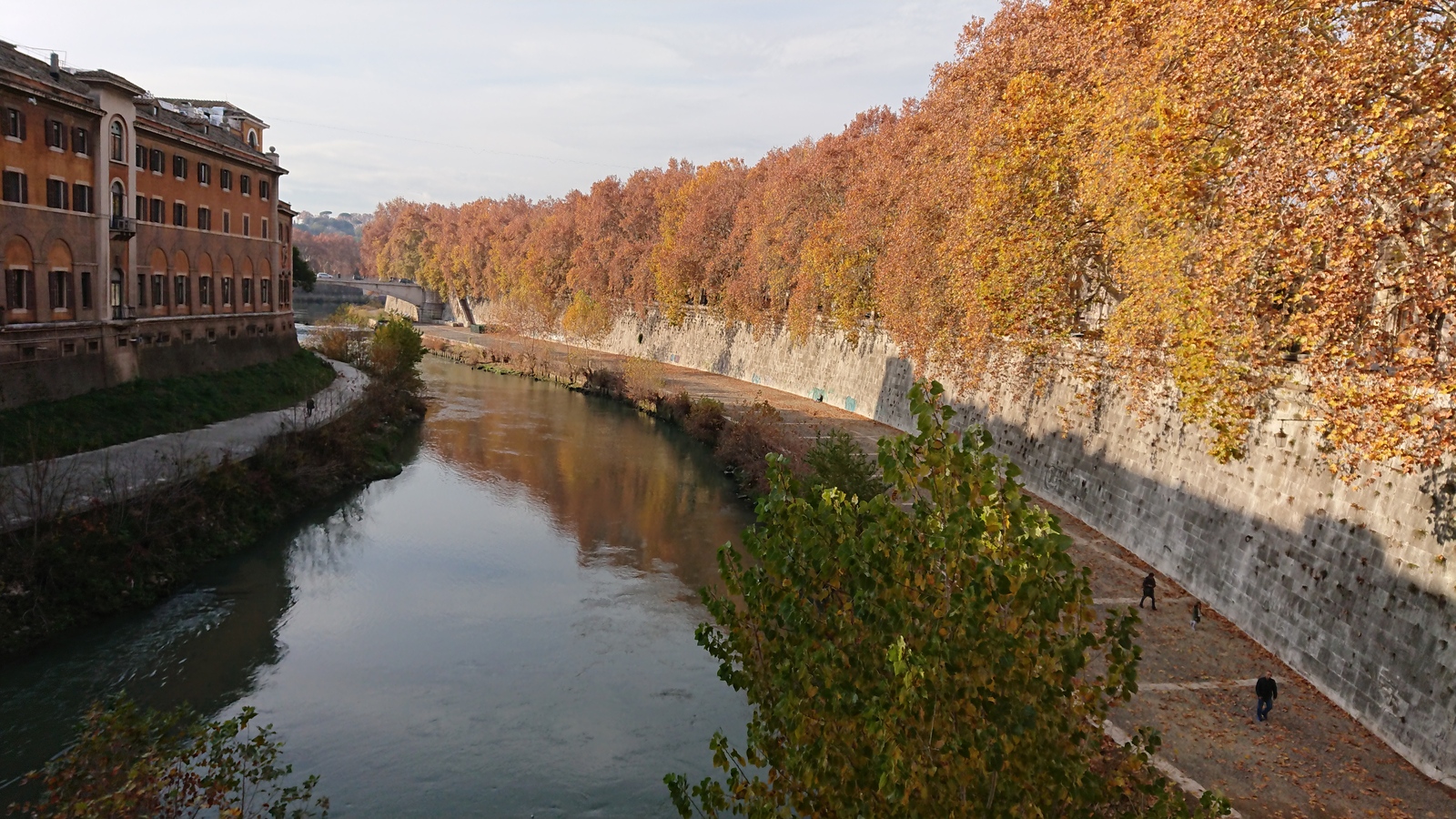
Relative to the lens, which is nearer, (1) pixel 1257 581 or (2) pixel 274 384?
(1) pixel 1257 581

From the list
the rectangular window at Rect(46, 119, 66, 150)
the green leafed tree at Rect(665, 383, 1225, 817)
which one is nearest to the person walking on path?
the green leafed tree at Rect(665, 383, 1225, 817)

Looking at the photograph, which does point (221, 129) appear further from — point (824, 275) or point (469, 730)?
point (469, 730)

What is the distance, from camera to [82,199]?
27719 millimetres

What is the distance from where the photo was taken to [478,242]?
96812mm

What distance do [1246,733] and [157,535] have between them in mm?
22408

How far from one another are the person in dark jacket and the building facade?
2997cm

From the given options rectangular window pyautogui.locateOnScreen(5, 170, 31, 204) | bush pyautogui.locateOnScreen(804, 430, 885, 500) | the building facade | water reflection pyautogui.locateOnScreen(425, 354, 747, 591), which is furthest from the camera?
water reflection pyautogui.locateOnScreen(425, 354, 747, 591)

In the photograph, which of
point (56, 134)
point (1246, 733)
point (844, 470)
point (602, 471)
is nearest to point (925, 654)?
point (1246, 733)

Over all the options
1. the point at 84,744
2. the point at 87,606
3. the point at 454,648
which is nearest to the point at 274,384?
the point at 87,606

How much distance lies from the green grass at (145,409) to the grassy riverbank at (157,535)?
266 cm

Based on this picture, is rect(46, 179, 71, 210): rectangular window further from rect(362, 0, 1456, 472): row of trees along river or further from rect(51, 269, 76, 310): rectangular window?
rect(362, 0, 1456, 472): row of trees along river

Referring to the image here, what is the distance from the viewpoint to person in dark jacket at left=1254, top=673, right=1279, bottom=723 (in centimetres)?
1384

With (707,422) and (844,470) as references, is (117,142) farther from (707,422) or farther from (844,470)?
(844,470)

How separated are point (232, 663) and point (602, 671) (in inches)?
284
